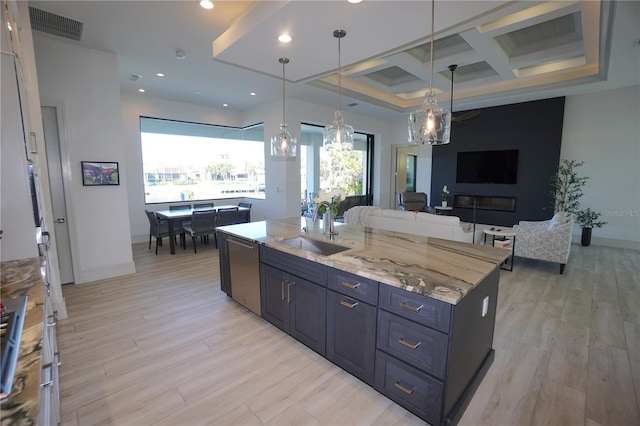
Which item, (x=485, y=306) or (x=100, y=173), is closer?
(x=485, y=306)

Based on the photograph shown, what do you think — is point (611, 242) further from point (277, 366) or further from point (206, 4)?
point (206, 4)

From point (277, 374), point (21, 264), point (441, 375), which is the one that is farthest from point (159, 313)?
point (441, 375)

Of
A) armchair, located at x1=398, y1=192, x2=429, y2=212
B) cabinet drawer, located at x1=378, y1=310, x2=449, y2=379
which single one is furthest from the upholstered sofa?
armchair, located at x1=398, y1=192, x2=429, y2=212

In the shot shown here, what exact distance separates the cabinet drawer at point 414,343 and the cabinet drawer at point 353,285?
0.12 metres

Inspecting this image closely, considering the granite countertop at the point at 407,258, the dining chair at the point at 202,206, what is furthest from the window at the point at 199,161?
the granite countertop at the point at 407,258

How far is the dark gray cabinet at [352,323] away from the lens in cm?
191

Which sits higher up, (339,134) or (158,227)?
(339,134)

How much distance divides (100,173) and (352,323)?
163 inches

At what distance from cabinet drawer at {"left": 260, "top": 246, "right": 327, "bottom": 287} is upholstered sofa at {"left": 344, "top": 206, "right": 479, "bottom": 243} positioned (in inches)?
103

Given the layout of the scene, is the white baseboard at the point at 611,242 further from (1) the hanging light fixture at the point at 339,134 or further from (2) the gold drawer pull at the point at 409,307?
(2) the gold drawer pull at the point at 409,307

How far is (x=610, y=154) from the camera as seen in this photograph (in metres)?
5.79

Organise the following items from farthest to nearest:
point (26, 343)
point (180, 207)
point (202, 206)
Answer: point (202, 206), point (180, 207), point (26, 343)

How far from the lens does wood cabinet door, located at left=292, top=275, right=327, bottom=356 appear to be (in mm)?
2248

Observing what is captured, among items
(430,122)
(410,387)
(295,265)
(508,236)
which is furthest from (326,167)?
(410,387)
